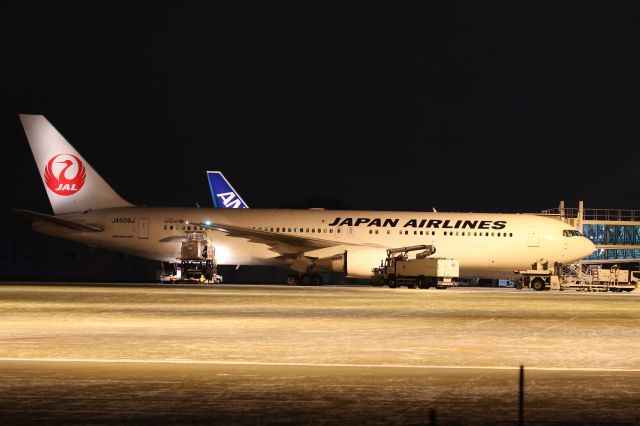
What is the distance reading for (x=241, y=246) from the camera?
2132 inches

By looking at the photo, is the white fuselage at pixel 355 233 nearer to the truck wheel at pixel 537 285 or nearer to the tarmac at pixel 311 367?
the truck wheel at pixel 537 285

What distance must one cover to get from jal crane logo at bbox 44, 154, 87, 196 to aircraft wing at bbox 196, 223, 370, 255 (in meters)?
8.18

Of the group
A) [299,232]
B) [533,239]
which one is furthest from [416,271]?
[533,239]

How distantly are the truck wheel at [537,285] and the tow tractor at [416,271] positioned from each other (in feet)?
16.7

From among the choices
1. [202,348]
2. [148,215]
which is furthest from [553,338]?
[148,215]

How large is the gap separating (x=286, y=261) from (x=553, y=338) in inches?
1355

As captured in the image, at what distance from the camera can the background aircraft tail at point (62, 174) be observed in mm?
54844

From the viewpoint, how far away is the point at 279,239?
5250 cm

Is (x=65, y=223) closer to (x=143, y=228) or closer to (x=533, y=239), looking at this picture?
(x=143, y=228)

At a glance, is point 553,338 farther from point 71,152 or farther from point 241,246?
point 71,152

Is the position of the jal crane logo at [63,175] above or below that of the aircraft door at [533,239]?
above

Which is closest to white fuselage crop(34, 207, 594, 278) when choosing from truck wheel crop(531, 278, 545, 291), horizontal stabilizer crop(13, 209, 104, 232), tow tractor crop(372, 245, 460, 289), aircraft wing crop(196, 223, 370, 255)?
horizontal stabilizer crop(13, 209, 104, 232)

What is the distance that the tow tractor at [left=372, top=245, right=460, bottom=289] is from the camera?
162ft

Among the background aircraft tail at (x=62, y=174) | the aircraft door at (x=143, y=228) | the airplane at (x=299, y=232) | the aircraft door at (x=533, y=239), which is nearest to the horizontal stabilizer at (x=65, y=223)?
the airplane at (x=299, y=232)
